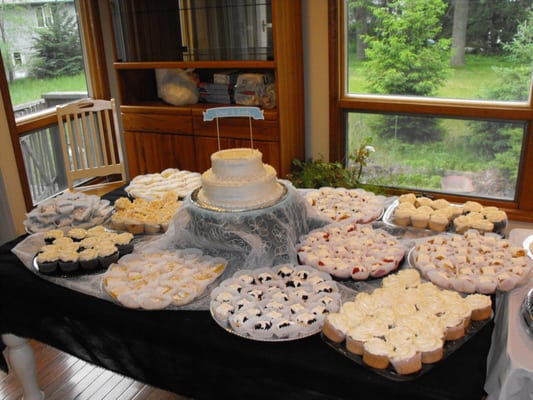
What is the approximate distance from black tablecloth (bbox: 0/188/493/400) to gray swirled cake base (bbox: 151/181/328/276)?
12.2 inches

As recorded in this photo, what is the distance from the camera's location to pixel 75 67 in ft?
13.2

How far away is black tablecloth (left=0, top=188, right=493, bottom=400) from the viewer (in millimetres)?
1248

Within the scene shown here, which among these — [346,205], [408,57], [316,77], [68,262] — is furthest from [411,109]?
[68,262]

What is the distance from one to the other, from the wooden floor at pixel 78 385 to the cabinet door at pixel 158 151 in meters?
1.65

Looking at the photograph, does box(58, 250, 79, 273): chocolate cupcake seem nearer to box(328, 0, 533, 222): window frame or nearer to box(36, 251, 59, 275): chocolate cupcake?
box(36, 251, 59, 275): chocolate cupcake

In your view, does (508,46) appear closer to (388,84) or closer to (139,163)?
(388,84)

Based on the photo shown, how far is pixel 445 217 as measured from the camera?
1.94m

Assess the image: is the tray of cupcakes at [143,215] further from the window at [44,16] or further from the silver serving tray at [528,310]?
the window at [44,16]

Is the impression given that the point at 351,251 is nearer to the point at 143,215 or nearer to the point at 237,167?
the point at 237,167

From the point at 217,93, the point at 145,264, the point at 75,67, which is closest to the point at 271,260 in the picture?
the point at 145,264

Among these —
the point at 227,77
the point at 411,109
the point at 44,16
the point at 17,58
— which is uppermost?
the point at 44,16

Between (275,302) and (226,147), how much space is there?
2.16m

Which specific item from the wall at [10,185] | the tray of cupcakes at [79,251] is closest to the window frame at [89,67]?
the wall at [10,185]

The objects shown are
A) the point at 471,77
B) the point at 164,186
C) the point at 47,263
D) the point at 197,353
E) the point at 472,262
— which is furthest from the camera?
the point at 471,77
